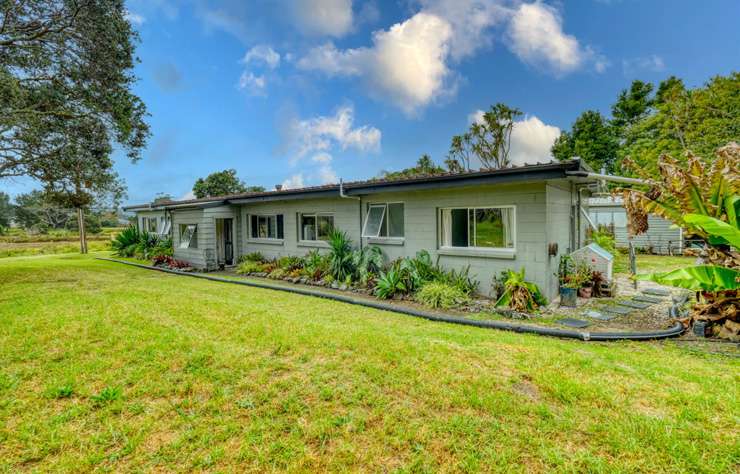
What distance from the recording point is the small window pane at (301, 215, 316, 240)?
534 inches

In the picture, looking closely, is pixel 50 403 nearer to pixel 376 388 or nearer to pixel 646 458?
pixel 376 388

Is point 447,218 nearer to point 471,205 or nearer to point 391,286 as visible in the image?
point 471,205

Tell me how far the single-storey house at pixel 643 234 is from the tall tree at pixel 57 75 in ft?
67.8

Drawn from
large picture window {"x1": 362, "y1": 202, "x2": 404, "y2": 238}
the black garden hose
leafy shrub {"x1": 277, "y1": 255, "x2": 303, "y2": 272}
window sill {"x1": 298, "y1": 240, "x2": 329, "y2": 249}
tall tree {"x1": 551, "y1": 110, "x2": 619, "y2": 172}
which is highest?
tall tree {"x1": 551, "y1": 110, "x2": 619, "y2": 172}

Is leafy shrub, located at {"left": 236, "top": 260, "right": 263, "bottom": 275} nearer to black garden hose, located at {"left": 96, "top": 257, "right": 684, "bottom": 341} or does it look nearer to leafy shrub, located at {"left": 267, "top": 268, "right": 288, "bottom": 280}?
leafy shrub, located at {"left": 267, "top": 268, "right": 288, "bottom": 280}

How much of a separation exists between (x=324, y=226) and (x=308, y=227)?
0.91 meters

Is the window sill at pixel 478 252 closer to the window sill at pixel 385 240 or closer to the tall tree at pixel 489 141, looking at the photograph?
the window sill at pixel 385 240

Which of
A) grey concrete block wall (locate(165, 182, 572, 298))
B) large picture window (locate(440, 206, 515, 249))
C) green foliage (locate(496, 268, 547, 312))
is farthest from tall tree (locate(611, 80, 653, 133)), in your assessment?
green foliage (locate(496, 268, 547, 312))

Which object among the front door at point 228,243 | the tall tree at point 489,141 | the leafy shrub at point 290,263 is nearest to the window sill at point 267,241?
the leafy shrub at point 290,263

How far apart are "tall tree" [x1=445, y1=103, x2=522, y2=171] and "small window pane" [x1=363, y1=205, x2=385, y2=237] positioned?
2009cm

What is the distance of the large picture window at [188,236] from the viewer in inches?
626

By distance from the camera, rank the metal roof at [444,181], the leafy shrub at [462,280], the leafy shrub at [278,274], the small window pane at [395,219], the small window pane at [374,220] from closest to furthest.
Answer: the metal roof at [444,181] < the leafy shrub at [462,280] < the small window pane at [395,219] < the small window pane at [374,220] < the leafy shrub at [278,274]

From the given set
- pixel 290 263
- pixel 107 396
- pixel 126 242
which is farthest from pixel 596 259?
pixel 126 242

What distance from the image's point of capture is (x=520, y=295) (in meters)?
7.73
